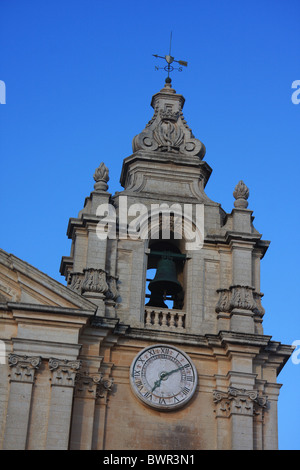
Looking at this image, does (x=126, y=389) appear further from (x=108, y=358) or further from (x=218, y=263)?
(x=218, y=263)

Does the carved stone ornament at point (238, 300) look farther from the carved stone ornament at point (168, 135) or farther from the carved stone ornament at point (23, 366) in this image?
the carved stone ornament at point (23, 366)

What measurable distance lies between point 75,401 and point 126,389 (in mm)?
1239

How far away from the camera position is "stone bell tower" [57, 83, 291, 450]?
27359mm

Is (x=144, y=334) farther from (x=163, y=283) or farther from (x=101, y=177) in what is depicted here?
(x=101, y=177)

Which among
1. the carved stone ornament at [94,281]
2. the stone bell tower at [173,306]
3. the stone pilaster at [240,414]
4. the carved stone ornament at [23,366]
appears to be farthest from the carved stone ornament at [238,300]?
the carved stone ornament at [23,366]

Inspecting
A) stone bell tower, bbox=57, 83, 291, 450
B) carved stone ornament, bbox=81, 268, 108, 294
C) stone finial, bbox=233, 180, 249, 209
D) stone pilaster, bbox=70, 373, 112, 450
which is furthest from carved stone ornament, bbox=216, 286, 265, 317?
stone pilaster, bbox=70, 373, 112, 450

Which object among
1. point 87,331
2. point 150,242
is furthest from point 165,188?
point 87,331

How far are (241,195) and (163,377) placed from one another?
17.1ft

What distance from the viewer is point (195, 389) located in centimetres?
2773

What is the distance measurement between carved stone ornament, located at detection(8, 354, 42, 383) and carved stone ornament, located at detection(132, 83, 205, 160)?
22.5ft

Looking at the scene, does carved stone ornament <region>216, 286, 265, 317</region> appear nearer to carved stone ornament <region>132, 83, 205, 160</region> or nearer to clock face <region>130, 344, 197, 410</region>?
clock face <region>130, 344, 197, 410</region>

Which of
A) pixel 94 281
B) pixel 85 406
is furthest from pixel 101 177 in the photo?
pixel 85 406

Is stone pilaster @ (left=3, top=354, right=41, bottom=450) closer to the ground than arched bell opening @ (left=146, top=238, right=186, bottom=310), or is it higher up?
closer to the ground

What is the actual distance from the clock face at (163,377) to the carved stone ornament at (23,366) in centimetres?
221
